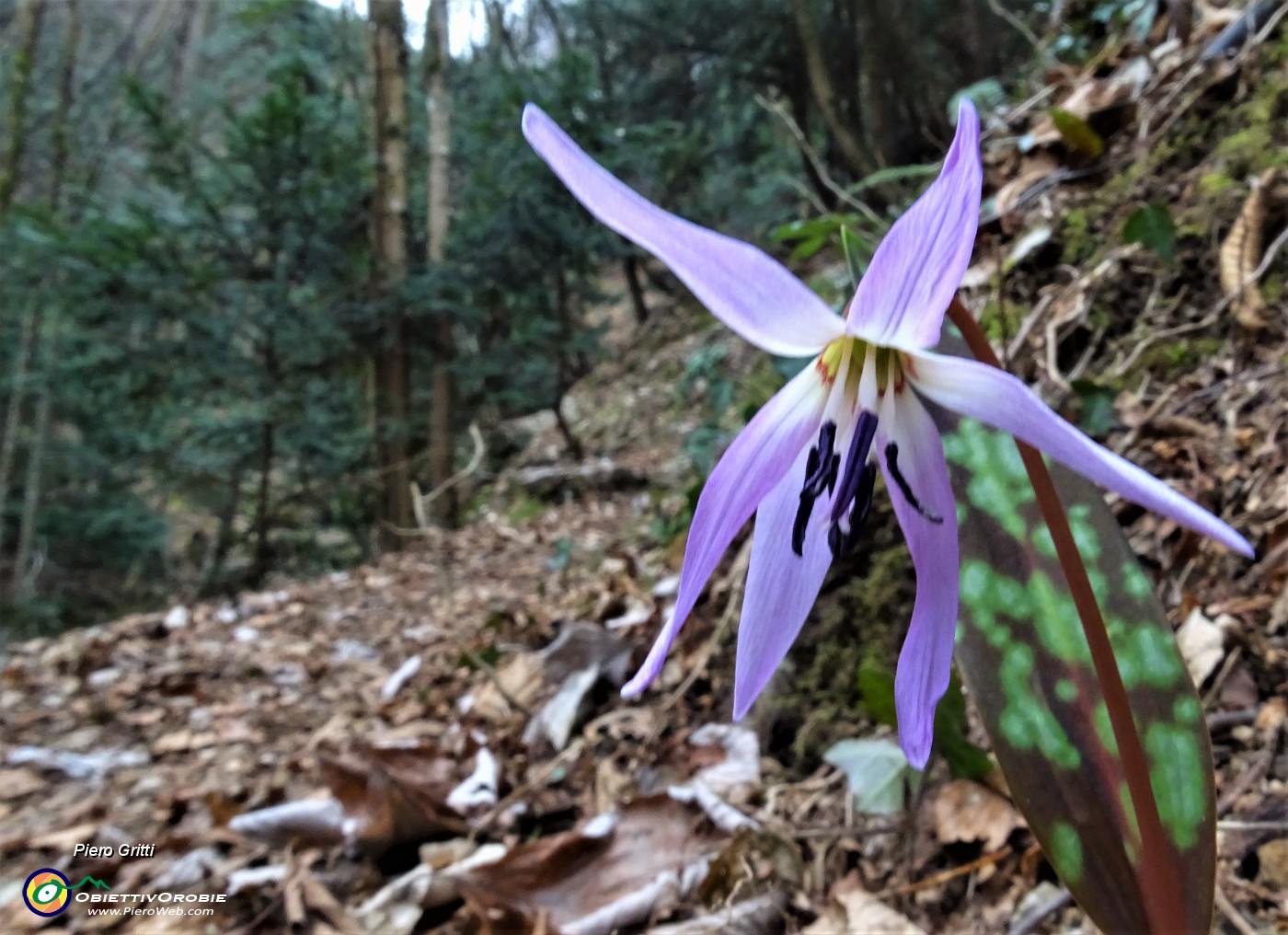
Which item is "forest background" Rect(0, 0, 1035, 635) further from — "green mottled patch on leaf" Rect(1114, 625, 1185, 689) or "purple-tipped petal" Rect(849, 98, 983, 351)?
"purple-tipped petal" Rect(849, 98, 983, 351)

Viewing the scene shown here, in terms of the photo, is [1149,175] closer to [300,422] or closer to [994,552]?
[994,552]

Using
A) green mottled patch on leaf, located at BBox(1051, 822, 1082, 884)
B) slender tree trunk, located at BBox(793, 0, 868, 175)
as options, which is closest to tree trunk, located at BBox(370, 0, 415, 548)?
slender tree trunk, located at BBox(793, 0, 868, 175)

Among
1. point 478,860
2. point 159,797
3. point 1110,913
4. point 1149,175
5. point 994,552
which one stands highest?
point 1149,175

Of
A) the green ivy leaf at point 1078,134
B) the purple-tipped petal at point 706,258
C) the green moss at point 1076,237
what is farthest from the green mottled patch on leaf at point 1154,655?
the green ivy leaf at point 1078,134

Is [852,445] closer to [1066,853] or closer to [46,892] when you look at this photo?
[1066,853]

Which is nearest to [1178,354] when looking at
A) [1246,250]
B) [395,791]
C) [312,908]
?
[1246,250]

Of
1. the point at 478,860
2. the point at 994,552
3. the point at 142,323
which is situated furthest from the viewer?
the point at 142,323

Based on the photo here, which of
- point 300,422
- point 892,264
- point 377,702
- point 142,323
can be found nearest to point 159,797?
point 377,702
